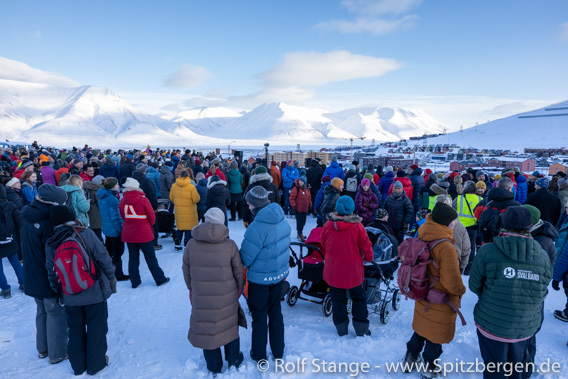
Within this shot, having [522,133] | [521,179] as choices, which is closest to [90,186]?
[521,179]

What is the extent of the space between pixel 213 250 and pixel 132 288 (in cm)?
300

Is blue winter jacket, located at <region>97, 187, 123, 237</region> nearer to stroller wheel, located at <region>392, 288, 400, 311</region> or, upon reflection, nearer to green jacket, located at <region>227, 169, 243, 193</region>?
green jacket, located at <region>227, 169, 243, 193</region>

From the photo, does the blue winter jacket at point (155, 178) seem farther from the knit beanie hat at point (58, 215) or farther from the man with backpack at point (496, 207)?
the man with backpack at point (496, 207)

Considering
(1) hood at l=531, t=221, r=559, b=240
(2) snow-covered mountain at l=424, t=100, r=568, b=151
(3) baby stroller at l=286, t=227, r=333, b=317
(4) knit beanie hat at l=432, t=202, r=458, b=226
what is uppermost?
(2) snow-covered mountain at l=424, t=100, r=568, b=151

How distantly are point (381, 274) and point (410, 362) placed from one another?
0.99 meters

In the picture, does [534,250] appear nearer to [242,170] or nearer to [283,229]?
[283,229]

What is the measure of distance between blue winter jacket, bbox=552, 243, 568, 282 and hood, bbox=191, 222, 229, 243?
4064mm

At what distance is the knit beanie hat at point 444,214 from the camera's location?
106 inches

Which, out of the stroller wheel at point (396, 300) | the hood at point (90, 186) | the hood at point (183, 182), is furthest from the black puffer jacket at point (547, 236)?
the hood at point (90, 186)

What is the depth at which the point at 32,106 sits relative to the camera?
129875 millimetres

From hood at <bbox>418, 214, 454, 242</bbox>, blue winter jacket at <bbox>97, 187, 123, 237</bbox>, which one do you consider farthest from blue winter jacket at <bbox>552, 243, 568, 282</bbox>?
blue winter jacket at <bbox>97, 187, 123, 237</bbox>

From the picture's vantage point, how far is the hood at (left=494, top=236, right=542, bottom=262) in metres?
2.28

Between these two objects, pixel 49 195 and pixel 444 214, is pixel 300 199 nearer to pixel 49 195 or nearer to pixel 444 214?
pixel 444 214

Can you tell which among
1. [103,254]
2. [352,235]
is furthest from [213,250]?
[352,235]
